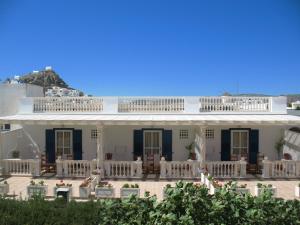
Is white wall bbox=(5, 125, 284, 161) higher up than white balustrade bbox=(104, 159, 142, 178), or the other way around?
white wall bbox=(5, 125, 284, 161)

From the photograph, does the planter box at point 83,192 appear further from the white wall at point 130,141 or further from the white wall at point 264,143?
the white wall at point 264,143

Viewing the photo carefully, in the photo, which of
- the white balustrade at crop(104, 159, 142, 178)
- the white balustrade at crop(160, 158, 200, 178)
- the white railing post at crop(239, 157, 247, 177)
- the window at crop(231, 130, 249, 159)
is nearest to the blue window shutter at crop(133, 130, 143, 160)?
the white balustrade at crop(104, 159, 142, 178)

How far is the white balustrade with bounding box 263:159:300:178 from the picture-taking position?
14242 millimetres

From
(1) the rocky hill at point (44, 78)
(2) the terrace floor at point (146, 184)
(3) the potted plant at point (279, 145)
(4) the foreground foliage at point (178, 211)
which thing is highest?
(1) the rocky hill at point (44, 78)

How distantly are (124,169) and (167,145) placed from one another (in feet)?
9.26

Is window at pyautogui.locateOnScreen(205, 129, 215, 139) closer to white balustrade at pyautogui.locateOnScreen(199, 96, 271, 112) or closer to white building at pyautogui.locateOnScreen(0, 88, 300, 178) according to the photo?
white building at pyautogui.locateOnScreen(0, 88, 300, 178)

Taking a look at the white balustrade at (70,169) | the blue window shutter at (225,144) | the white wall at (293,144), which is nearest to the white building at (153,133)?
the blue window shutter at (225,144)

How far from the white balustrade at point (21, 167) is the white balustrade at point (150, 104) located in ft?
15.8

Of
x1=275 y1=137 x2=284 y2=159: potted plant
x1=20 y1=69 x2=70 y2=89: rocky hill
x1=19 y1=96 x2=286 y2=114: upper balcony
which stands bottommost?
x1=275 y1=137 x2=284 y2=159: potted plant

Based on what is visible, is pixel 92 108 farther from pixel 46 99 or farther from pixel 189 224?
pixel 189 224

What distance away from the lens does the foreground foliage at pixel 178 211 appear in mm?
6016

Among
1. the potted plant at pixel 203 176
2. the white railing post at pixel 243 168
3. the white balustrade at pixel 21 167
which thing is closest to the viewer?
the potted plant at pixel 203 176

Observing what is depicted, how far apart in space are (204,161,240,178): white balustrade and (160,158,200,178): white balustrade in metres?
0.52

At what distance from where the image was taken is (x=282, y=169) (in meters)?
14.6
